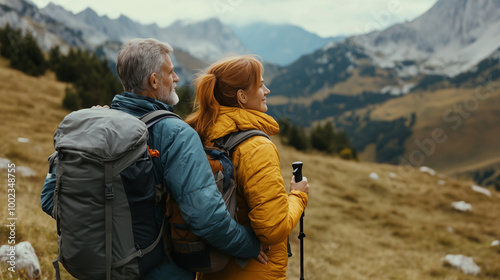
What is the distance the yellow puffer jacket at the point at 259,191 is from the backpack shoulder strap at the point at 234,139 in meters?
0.03

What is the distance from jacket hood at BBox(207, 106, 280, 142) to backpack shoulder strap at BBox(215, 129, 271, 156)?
35 mm

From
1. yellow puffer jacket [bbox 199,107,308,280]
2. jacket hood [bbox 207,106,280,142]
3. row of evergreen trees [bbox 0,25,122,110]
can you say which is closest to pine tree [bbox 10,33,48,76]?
row of evergreen trees [bbox 0,25,122,110]

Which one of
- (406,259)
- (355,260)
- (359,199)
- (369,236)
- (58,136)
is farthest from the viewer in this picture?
(359,199)

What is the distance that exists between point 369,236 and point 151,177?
14.1m

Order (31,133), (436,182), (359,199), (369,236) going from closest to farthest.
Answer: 1. (369,236)
2. (31,133)
3. (359,199)
4. (436,182)

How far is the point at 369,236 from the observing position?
1458 centimetres

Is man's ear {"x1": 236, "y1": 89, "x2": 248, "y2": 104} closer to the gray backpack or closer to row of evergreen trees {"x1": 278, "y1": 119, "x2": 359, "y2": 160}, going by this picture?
the gray backpack

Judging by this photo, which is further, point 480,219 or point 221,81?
point 480,219

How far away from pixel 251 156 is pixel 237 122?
294mm

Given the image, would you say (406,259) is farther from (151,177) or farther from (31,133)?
(31,133)

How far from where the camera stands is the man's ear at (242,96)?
2586 mm

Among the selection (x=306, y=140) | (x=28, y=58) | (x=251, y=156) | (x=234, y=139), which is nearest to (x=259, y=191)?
(x=251, y=156)

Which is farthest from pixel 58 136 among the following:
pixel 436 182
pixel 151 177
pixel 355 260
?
pixel 436 182

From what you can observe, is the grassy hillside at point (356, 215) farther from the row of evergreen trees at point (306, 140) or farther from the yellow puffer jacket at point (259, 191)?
the row of evergreen trees at point (306, 140)
